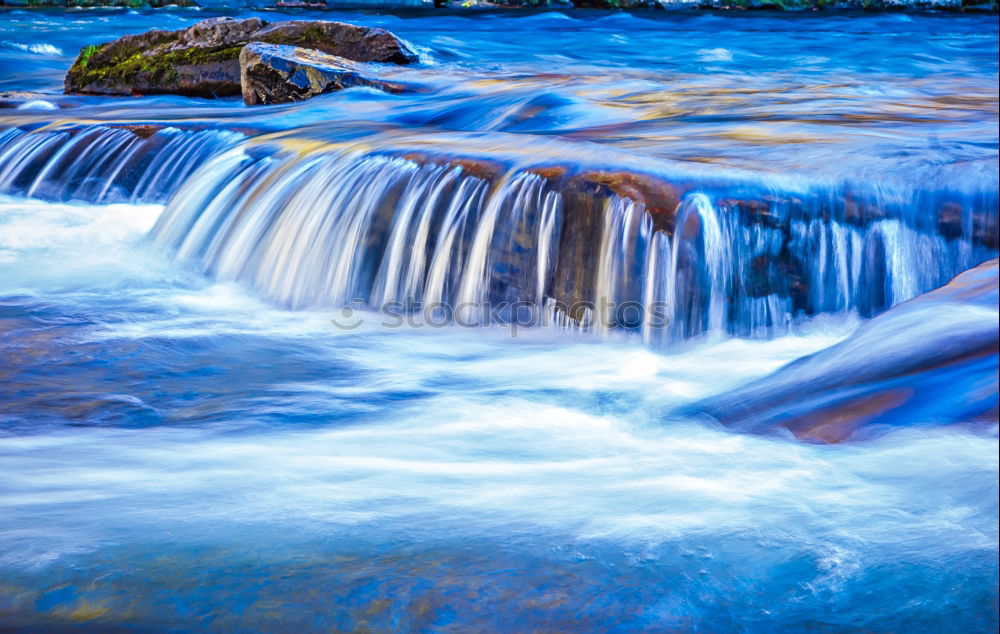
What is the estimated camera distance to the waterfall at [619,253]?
364 cm

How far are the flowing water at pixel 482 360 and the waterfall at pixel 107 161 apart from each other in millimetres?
25

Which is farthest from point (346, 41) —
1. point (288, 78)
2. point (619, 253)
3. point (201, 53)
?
point (619, 253)

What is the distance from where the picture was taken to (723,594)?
1928 mm

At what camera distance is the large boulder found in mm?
9180

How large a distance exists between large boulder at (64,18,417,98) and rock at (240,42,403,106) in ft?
3.25

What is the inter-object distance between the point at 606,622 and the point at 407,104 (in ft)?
19.4

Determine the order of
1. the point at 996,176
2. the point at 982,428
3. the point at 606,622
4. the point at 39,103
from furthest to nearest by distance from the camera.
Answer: the point at 39,103 → the point at 996,176 → the point at 982,428 → the point at 606,622

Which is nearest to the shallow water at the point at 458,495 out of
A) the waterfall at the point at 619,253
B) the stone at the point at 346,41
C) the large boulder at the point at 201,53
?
the waterfall at the point at 619,253

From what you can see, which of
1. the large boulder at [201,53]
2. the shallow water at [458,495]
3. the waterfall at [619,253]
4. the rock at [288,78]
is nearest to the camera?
the shallow water at [458,495]

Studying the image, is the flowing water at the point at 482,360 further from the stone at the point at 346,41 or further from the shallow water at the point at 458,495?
the stone at the point at 346,41

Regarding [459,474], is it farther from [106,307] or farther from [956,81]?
[956,81]

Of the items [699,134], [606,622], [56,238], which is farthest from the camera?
[56,238]

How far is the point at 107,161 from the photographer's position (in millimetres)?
6746

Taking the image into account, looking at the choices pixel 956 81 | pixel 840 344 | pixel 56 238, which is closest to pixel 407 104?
pixel 56 238
